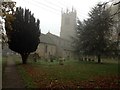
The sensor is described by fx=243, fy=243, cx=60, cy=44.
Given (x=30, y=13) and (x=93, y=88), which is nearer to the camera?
(x=93, y=88)

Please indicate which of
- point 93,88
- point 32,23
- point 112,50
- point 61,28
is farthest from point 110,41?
point 61,28

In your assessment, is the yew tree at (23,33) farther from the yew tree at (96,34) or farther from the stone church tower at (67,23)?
the stone church tower at (67,23)

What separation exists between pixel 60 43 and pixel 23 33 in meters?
48.3

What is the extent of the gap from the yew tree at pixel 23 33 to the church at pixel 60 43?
69.5 ft

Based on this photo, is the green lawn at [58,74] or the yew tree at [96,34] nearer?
the green lawn at [58,74]

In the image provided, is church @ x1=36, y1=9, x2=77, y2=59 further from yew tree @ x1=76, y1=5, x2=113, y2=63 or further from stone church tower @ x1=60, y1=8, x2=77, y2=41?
yew tree @ x1=76, y1=5, x2=113, y2=63

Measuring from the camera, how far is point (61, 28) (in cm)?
10312

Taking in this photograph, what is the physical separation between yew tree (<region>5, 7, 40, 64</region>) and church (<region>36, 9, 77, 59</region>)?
21.2m

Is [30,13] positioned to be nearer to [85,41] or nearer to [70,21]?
[85,41]

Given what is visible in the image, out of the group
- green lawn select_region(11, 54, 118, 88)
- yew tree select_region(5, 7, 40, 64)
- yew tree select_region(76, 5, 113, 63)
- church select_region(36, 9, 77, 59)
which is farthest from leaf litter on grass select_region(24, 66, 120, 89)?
church select_region(36, 9, 77, 59)

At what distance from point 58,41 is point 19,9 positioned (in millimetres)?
46649

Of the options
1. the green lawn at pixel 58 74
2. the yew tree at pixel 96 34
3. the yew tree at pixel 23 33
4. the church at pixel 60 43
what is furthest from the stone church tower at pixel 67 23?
the green lawn at pixel 58 74

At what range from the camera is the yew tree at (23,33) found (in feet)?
112

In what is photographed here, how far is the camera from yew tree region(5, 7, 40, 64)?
34.2 m
